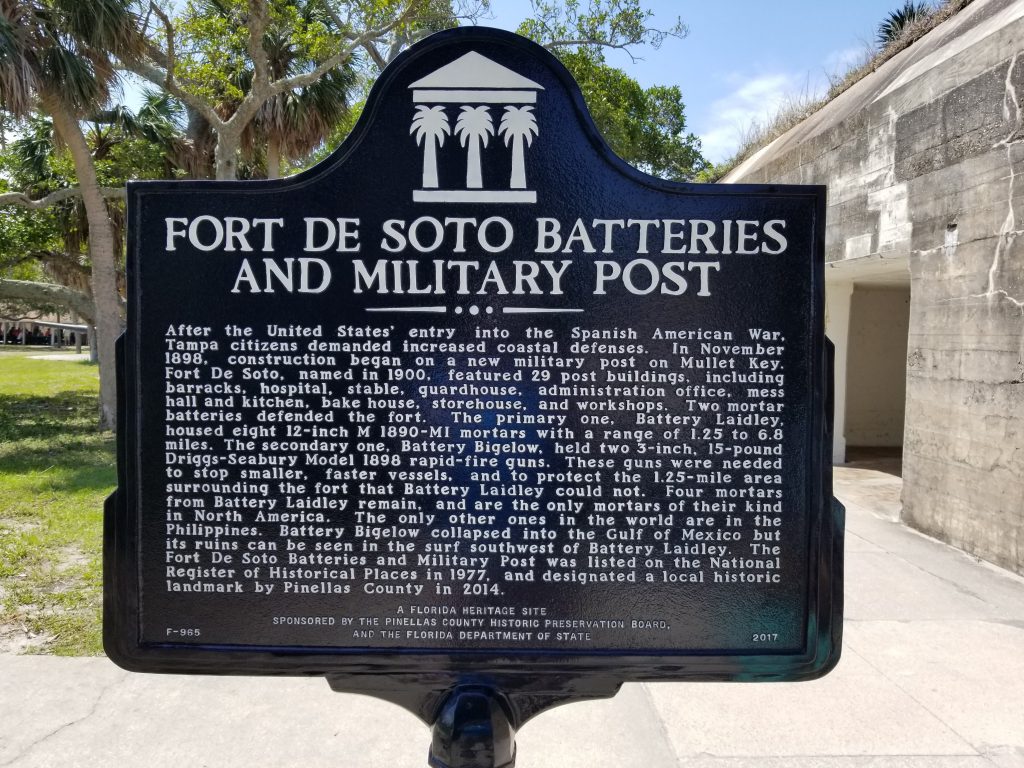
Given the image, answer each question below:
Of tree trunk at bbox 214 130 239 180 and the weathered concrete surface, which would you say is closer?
the weathered concrete surface

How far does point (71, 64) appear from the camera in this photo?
868 centimetres

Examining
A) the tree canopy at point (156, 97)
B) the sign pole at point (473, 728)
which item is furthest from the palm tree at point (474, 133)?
the tree canopy at point (156, 97)

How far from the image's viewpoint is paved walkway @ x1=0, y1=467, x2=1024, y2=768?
2.87m

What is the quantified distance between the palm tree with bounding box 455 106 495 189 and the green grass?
360 cm

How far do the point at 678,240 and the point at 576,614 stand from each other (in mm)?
1026

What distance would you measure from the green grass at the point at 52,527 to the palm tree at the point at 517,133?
3.66 meters

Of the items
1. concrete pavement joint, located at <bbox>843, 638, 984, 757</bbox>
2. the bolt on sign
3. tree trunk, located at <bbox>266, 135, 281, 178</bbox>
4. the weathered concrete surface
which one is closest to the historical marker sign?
the bolt on sign

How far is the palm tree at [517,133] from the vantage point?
5.95 ft

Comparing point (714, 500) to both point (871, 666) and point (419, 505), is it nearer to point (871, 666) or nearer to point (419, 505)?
point (419, 505)

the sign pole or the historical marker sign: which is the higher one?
the historical marker sign

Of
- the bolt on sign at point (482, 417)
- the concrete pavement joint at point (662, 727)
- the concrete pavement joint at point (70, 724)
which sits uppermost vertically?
the bolt on sign at point (482, 417)

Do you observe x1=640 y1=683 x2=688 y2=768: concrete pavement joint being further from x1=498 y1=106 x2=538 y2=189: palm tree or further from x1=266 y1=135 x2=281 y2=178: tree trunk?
x1=266 y1=135 x2=281 y2=178: tree trunk

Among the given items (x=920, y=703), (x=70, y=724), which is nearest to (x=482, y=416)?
(x=70, y=724)

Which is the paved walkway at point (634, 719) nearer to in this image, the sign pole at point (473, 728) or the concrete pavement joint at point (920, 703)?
the concrete pavement joint at point (920, 703)
